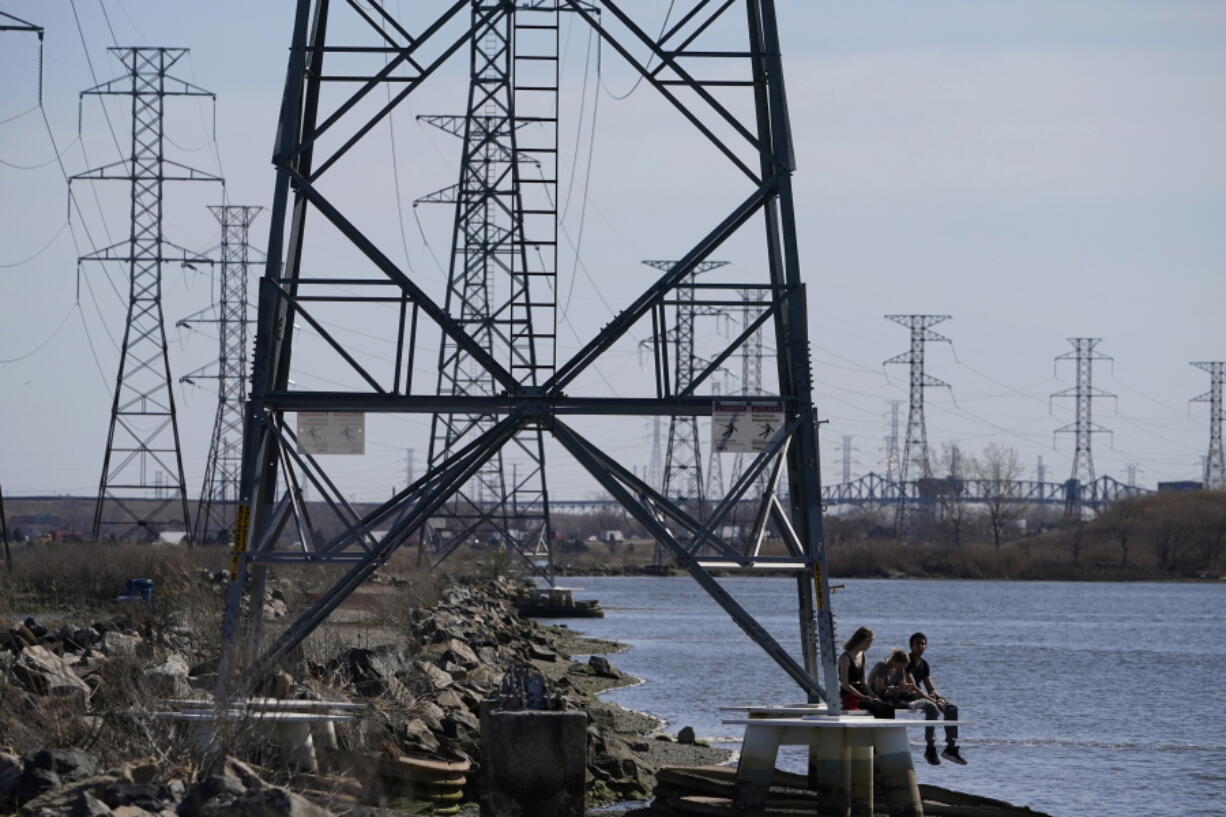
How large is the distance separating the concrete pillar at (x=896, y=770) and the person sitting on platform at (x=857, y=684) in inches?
43.4

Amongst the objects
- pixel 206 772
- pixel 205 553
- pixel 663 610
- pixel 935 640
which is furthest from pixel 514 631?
pixel 663 610

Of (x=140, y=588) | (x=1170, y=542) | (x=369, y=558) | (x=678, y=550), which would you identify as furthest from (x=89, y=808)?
(x=1170, y=542)

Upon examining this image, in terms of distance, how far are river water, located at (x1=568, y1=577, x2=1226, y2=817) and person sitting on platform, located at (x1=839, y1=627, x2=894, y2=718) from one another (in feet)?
19.0

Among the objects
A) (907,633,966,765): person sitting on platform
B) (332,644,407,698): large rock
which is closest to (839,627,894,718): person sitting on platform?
(907,633,966,765): person sitting on platform

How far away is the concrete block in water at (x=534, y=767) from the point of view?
1872cm

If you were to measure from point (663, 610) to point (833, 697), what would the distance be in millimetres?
70854

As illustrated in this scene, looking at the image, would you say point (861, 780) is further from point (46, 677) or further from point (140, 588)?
point (140, 588)

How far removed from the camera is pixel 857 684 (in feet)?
71.6

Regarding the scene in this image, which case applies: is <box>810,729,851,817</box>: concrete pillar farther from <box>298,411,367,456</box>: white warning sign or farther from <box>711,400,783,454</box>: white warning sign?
<box>298,411,367,456</box>: white warning sign

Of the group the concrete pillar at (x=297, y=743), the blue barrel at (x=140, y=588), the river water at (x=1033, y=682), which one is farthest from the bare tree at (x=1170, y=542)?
the concrete pillar at (x=297, y=743)

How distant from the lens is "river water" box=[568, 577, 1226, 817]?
30.3 m

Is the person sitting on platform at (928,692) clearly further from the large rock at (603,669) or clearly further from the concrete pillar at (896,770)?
the large rock at (603,669)

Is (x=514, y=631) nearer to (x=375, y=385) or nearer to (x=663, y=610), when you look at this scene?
(x=375, y=385)

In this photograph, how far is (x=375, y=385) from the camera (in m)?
20.0
